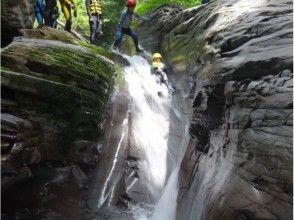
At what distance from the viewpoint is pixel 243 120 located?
7.16 metres

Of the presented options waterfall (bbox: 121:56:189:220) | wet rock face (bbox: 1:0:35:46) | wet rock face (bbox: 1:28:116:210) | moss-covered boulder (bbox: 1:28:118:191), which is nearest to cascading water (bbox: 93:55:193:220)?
waterfall (bbox: 121:56:189:220)

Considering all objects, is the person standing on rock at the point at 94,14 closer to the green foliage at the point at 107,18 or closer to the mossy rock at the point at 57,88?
the mossy rock at the point at 57,88

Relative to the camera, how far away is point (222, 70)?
27.9 ft

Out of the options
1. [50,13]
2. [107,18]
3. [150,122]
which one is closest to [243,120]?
[150,122]

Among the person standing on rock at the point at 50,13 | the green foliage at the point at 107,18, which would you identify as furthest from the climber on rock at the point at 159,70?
the green foliage at the point at 107,18

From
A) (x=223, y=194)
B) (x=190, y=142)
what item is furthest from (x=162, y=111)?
(x=223, y=194)

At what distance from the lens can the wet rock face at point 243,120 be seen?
5.95 metres

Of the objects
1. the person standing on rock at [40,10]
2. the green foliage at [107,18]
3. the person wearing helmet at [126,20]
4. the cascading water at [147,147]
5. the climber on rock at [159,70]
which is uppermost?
the green foliage at [107,18]

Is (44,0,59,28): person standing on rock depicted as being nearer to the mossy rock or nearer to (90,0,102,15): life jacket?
(90,0,102,15): life jacket

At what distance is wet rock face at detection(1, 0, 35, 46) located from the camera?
477 inches

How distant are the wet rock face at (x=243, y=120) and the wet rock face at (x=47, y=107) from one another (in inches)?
110

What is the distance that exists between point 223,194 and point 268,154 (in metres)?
1.27

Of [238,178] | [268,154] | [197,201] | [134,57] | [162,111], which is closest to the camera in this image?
[268,154]

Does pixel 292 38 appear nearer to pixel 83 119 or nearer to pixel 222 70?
pixel 222 70
